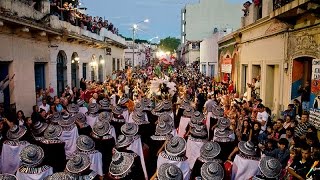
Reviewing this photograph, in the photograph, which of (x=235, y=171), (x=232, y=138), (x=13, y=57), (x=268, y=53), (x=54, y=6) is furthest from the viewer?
(x=54, y=6)

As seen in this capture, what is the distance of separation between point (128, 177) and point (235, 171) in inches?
79.0

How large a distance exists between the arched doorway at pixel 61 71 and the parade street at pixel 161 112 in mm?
101

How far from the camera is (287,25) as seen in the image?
1275cm

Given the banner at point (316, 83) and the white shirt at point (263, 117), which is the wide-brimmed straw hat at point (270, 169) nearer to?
the white shirt at point (263, 117)

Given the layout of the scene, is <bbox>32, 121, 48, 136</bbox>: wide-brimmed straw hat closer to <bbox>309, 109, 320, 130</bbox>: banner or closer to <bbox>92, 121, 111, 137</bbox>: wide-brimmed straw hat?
<bbox>92, 121, 111, 137</bbox>: wide-brimmed straw hat

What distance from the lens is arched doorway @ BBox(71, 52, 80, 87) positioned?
21.9 m

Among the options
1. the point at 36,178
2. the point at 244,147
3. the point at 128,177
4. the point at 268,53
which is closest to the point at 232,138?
the point at 244,147

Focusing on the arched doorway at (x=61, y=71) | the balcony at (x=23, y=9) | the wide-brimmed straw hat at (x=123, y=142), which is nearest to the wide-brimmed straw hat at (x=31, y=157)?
the wide-brimmed straw hat at (x=123, y=142)

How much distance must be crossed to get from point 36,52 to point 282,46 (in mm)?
9797

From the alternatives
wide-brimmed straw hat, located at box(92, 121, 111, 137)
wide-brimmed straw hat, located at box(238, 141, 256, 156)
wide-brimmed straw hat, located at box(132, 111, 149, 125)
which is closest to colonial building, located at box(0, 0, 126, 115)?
wide-brimmed straw hat, located at box(132, 111, 149, 125)

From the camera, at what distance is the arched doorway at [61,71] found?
19.3 meters

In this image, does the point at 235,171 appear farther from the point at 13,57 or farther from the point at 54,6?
the point at 54,6

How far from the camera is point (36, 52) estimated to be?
51.8 ft

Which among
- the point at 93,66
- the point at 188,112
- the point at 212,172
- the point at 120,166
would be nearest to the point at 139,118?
the point at 188,112
